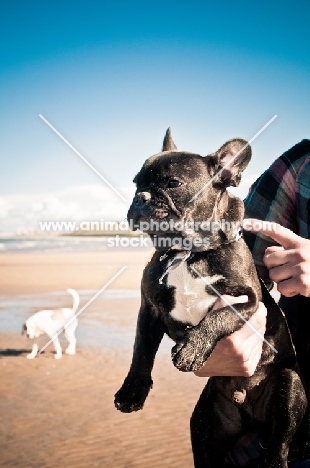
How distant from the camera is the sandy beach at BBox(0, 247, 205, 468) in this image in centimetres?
506

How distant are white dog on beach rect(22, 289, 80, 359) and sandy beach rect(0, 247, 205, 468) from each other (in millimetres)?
200

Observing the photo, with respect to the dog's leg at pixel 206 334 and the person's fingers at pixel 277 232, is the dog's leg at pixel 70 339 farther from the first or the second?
the person's fingers at pixel 277 232

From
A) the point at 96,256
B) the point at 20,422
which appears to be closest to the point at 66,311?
the point at 20,422

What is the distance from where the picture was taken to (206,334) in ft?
7.66

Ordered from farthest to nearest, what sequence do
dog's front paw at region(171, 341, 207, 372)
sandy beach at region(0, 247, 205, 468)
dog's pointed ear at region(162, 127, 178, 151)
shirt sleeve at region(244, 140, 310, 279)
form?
sandy beach at region(0, 247, 205, 468) → dog's pointed ear at region(162, 127, 178, 151) → shirt sleeve at region(244, 140, 310, 279) → dog's front paw at region(171, 341, 207, 372)

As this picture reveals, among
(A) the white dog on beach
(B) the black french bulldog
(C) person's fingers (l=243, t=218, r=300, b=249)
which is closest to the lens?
(C) person's fingers (l=243, t=218, r=300, b=249)

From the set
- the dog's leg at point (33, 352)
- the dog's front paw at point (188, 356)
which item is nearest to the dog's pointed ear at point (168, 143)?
the dog's front paw at point (188, 356)

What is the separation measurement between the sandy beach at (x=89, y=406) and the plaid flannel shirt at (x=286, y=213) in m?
0.95

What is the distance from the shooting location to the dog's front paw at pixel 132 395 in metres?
2.66

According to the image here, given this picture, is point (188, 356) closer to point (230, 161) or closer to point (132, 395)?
point (132, 395)

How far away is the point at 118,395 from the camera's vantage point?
8.88 ft

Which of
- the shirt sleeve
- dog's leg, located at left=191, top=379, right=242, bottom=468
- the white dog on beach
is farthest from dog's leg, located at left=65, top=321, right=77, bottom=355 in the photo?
the shirt sleeve

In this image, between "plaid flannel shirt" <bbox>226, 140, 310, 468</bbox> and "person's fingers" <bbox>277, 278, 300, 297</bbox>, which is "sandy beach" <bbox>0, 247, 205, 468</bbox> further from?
"person's fingers" <bbox>277, 278, 300, 297</bbox>

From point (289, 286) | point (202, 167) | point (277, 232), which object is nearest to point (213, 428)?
point (289, 286)
